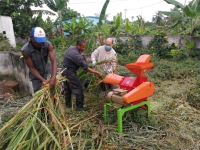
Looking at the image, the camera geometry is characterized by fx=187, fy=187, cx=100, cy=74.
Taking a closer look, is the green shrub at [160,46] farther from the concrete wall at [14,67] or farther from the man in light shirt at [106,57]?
the concrete wall at [14,67]

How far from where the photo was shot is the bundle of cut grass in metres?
1.94

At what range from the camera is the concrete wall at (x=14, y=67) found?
4.55m

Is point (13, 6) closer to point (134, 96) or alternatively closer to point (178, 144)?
point (134, 96)

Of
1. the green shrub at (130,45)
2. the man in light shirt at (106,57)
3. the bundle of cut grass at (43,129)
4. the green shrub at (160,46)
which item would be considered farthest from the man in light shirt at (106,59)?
the green shrub at (130,45)

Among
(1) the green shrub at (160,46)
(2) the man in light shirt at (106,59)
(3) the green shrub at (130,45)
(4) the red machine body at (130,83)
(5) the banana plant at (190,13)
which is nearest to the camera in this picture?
(4) the red machine body at (130,83)

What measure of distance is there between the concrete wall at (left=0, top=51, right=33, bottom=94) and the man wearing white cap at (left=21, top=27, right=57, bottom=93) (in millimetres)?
1717

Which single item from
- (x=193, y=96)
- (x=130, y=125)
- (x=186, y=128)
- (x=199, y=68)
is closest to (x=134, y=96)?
(x=130, y=125)

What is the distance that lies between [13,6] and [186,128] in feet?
28.4

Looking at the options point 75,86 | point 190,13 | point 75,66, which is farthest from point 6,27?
point 190,13

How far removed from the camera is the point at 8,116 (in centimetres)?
329

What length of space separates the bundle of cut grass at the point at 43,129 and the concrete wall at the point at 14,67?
7.69 ft

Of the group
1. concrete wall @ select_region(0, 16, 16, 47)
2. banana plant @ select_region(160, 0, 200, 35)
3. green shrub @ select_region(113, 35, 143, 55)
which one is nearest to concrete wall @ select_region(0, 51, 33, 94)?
concrete wall @ select_region(0, 16, 16, 47)

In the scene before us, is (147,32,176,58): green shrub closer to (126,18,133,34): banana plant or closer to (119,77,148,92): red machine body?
(126,18,133,34): banana plant

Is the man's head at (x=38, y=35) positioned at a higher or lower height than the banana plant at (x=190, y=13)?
lower
